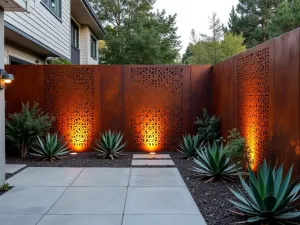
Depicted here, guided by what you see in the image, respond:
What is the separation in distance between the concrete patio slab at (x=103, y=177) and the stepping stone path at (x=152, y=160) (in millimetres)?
769

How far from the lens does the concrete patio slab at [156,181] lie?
5.75 meters

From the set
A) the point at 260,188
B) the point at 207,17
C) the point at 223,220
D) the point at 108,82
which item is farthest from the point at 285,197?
the point at 207,17

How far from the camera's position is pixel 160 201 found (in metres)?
4.83

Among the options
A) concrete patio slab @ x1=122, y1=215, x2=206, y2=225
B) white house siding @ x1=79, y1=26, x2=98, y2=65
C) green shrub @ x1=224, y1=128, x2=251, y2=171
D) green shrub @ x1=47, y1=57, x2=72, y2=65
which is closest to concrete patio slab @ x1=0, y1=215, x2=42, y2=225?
concrete patio slab @ x1=122, y1=215, x2=206, y2=225

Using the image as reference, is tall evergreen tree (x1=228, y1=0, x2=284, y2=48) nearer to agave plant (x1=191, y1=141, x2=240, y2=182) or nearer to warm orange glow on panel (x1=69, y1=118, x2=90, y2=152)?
warm orange glow on panel (x1=69, y1=118, x2=90, y2=152)

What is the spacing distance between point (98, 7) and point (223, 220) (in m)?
29.7

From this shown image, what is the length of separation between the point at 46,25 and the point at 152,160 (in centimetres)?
557

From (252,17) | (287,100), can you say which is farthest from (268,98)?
(252,17)

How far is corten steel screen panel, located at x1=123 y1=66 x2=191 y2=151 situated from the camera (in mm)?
9367

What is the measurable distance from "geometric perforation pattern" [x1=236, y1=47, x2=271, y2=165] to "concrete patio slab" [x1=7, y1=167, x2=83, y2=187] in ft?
10.8

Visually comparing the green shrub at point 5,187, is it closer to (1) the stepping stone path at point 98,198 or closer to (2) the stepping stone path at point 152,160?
(1) the stepping stone path at point 98,198

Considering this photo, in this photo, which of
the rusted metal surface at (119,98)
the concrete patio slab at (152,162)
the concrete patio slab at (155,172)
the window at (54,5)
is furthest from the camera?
the window at (54,5)

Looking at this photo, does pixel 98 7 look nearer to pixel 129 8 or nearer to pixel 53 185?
pixel 129 8

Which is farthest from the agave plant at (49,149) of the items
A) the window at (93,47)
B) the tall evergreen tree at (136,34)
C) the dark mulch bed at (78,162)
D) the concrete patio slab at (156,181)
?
the tall evergreen tree at (136,34)
